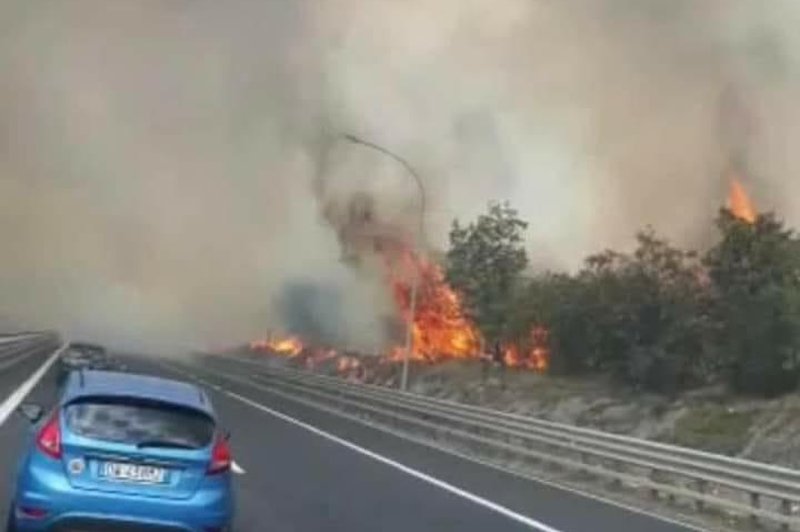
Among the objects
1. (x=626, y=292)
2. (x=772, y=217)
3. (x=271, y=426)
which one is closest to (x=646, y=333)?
(x=626, y=292)

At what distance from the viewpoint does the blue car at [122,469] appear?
908 cm

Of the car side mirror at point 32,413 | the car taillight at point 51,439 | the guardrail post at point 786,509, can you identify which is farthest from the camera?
the guardrail post at point 786,509

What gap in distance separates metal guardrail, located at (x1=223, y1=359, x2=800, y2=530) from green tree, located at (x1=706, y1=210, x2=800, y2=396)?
40.9 feet

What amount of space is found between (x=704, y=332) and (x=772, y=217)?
558cm

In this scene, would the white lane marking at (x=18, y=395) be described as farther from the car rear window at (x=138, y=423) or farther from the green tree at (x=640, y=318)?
the green tree at (x=640, y=318)

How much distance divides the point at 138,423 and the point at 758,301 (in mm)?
31871

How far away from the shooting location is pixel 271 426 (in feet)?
91.2

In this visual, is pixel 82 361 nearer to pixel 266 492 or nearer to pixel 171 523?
pixel 266 492

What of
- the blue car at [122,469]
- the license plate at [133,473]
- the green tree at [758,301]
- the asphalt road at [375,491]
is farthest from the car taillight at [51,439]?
the green tree at [758,301]

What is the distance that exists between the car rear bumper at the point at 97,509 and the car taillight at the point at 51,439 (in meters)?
0.16

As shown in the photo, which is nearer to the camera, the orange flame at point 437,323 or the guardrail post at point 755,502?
the guardrail post at point 755,502

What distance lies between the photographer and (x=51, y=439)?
9211 millimetres

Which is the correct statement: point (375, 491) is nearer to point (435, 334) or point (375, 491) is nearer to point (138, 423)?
point (138, 423)

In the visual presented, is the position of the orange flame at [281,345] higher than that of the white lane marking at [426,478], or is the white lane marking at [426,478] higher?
the orange flame at [281,345]
